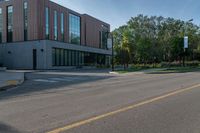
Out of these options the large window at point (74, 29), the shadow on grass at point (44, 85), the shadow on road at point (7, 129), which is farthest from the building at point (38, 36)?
the shadow on road at point (7, 129)

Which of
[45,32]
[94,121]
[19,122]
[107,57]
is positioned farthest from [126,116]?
[107,57]

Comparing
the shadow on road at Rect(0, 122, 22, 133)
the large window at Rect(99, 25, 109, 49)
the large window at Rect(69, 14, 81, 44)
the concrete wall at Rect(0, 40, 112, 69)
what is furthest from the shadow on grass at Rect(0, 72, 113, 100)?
the large window at Rect(99, 25, 109, 49)

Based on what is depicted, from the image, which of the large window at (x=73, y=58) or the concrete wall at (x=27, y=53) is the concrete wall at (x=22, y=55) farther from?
the large window at (x=73, y=58)

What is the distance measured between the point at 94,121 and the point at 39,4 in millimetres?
47420

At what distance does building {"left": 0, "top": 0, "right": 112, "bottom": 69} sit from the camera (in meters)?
51.4

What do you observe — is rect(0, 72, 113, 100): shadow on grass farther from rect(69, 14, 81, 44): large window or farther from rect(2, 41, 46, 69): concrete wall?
rect(69, 14, 81, 44): large window

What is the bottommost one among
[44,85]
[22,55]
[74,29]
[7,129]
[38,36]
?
[44,85]

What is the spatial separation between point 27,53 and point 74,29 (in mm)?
15113

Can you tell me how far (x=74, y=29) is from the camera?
2514 inches

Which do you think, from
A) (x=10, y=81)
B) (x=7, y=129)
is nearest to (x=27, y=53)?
(x=10, y=81)

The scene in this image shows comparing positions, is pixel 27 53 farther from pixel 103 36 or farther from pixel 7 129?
pixel 7 129

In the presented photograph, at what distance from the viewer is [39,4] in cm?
5178

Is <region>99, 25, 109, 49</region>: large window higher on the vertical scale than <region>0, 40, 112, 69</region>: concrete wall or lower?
higher

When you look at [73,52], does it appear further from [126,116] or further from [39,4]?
[126,116]
